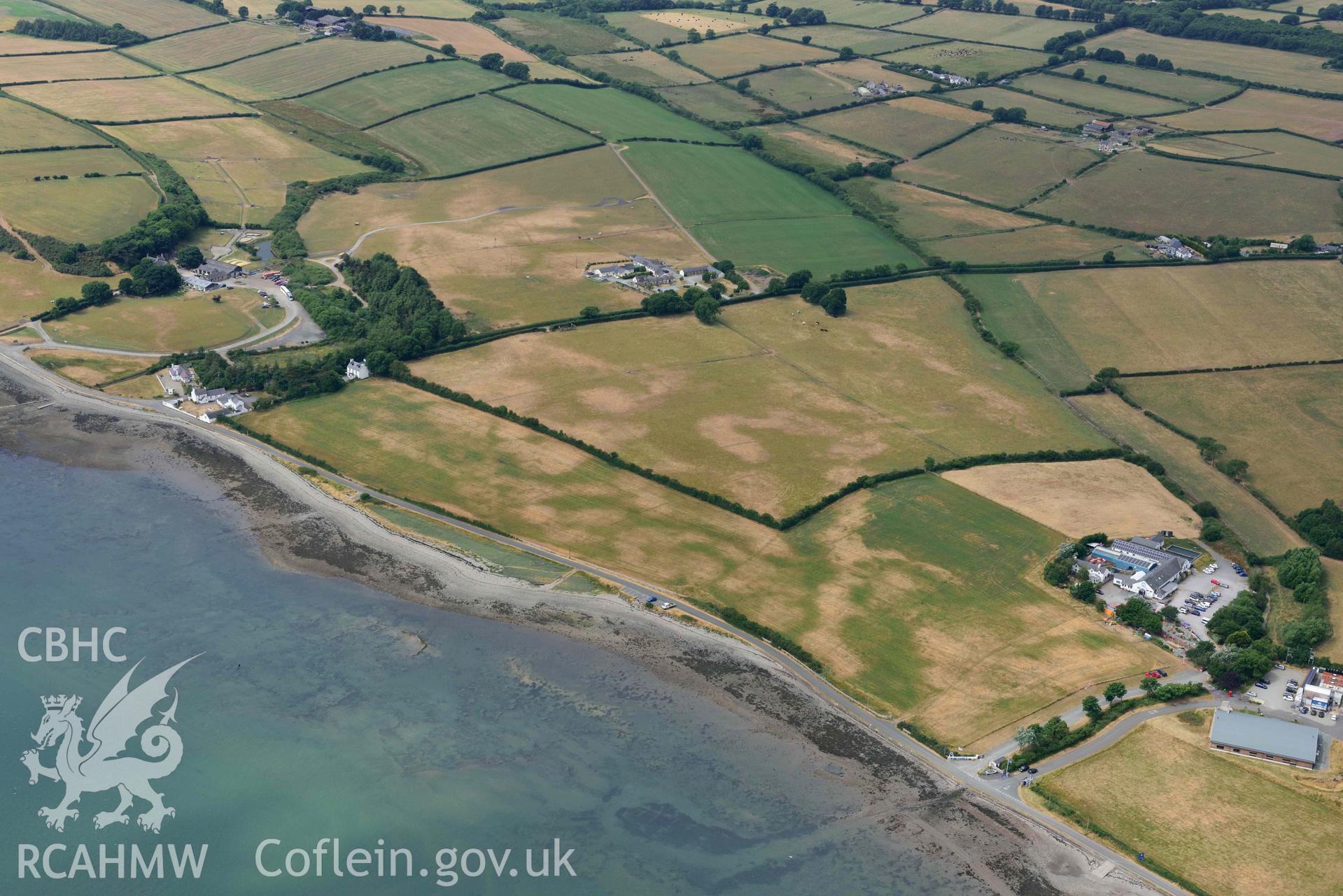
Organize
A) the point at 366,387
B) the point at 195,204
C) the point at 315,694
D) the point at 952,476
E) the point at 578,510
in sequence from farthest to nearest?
the point at 195,204
the point at 366,387
the point at 952,476
the point at 578,510
the point at 315,694

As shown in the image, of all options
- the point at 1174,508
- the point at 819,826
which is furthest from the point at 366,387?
the point at 1174,508

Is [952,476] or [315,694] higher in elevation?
[952,476]

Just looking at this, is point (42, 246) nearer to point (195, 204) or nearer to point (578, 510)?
point (195, 204)

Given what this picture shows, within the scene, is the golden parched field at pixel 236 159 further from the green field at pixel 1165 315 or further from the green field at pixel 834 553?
the green field at pixel 1165 315

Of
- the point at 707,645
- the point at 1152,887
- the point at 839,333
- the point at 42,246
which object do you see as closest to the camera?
the point at 1152,887

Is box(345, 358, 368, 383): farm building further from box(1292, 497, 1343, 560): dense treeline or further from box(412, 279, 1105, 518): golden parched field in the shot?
box(1292, 497, 1343, 560): dense treeline

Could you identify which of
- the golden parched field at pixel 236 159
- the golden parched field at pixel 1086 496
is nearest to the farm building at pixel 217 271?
the golden parched field at pixel 236 159

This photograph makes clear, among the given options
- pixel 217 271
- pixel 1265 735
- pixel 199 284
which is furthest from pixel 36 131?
pixel 1265 735
